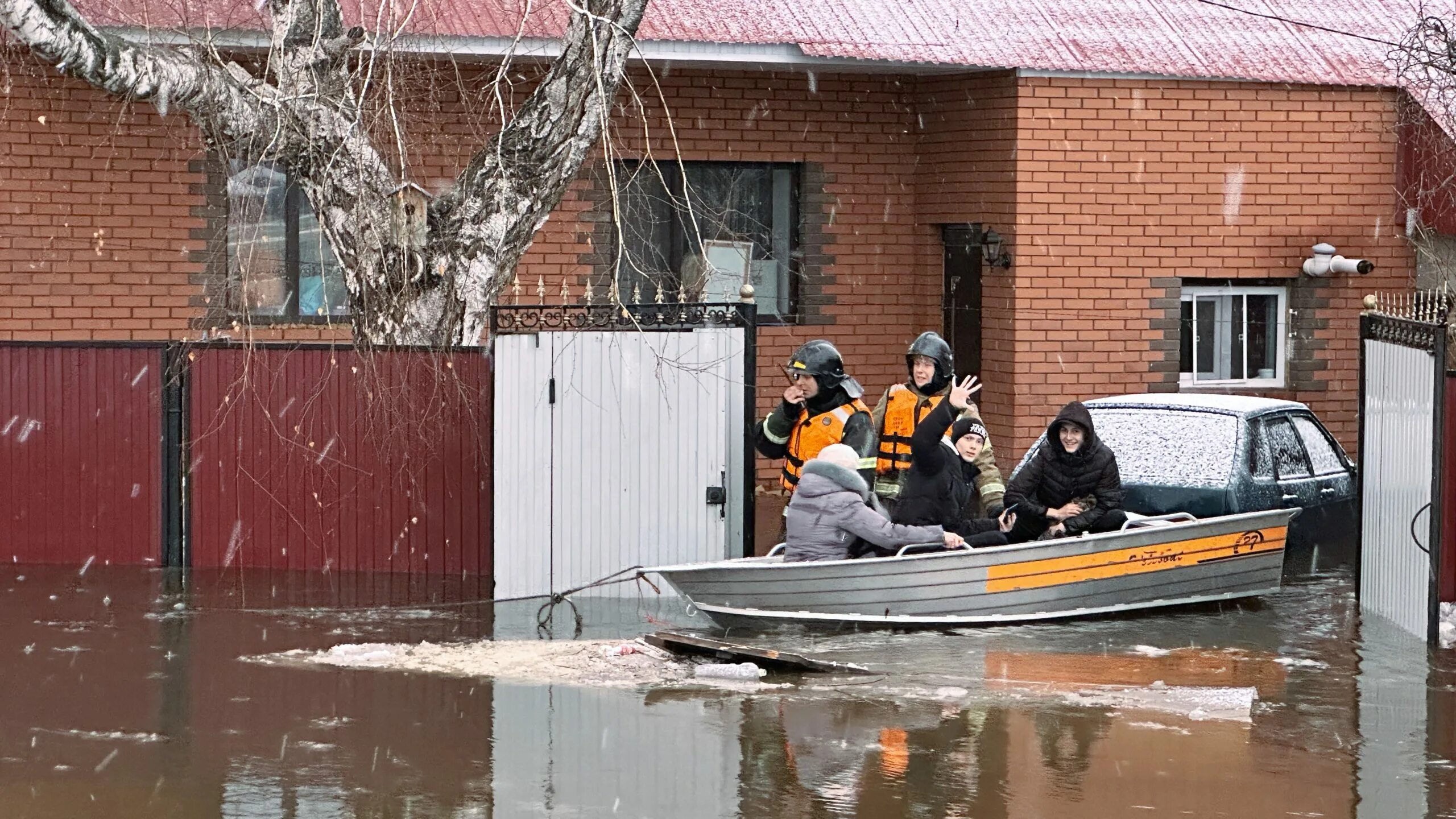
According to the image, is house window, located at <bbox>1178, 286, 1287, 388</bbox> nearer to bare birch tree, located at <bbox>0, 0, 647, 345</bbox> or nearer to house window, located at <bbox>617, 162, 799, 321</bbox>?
house window, located at <bbox>617, 162, 799, 321</bbox>

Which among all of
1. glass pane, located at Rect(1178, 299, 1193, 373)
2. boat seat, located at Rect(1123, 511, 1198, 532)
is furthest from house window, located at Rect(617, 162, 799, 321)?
boat seat, located at Rect(1123, 511, 1198, 532)

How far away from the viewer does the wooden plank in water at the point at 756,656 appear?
370 inches

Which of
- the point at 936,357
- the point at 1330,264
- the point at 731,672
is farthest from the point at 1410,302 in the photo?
the point at 731,672

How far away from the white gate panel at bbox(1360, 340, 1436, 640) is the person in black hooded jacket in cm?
153

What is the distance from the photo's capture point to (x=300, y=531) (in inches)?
487

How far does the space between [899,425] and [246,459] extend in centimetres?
436

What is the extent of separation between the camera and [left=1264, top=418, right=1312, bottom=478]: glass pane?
40.6 ft

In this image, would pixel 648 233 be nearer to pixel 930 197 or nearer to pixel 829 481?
pixel 930 197

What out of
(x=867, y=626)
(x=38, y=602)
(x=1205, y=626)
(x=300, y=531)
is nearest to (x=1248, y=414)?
(x=1205, y=626)

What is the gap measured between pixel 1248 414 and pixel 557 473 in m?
4.57

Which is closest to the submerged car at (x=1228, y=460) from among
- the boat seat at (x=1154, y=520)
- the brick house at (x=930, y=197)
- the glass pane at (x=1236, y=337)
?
the boat seat at (x=1154, y=520)

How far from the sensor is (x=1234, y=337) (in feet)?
55.3

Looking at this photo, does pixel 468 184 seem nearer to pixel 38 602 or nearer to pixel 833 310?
pixel 38 602

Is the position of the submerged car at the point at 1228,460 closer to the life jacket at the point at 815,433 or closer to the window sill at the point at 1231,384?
the life jacket at the point at 815,433
